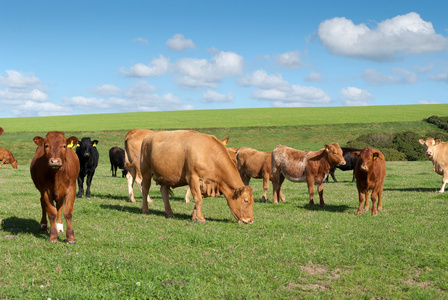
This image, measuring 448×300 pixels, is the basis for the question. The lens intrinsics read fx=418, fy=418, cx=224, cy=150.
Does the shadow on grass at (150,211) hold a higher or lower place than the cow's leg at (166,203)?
lower

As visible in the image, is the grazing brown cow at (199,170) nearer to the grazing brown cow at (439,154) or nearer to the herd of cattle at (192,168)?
the herd of cattle at (192,168)

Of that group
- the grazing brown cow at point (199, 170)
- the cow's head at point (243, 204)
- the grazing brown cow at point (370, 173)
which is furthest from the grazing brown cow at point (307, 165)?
the grazing brown cow at point (199, 170)

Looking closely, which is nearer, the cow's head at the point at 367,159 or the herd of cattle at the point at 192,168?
the herd of cattle at the point at 192,168

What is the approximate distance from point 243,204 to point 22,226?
5070 millimetres

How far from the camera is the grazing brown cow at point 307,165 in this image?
13.5 meters

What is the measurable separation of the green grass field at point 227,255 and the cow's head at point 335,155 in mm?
1563

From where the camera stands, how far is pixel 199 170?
10234 mm

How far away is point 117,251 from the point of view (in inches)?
Result: 292

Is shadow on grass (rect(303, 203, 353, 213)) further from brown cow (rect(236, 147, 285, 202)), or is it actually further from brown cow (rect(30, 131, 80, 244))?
brown cow (rect(30, 131, 80, 244))

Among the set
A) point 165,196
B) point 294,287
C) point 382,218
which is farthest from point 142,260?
point 382,218

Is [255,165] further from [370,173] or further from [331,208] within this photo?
[370,173]

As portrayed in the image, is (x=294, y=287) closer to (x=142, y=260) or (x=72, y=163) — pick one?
(x=142, y=260)

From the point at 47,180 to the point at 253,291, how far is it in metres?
4.49

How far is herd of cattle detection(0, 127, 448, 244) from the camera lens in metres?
7.85
